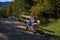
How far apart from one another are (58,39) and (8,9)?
3140 centimetres

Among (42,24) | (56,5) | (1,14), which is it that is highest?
(56,5)

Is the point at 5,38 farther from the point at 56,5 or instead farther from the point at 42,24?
the point at 56,5

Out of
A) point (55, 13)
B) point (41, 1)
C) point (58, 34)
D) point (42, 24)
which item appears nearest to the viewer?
point (58, 34)

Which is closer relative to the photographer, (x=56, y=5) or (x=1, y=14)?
(x=56, y=5)

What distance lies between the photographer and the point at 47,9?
68.8 feet

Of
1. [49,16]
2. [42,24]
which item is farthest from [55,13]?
[42,24]

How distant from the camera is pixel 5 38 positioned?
1321cm

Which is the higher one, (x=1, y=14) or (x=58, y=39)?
(x=58, y=39)

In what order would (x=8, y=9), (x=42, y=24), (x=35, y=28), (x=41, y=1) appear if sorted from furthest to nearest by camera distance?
(x=8, y=9), (x=41, y=1), (x=42, y=24), (x=35, y=28)

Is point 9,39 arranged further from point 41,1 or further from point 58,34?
point 41,1

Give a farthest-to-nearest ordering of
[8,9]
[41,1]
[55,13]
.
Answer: [8,9]
[41,1]
[55,13]

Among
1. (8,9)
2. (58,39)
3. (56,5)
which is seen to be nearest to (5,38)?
(58,39)

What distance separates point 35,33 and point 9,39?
3146mm

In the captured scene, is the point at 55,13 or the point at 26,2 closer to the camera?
the point at 55,13
